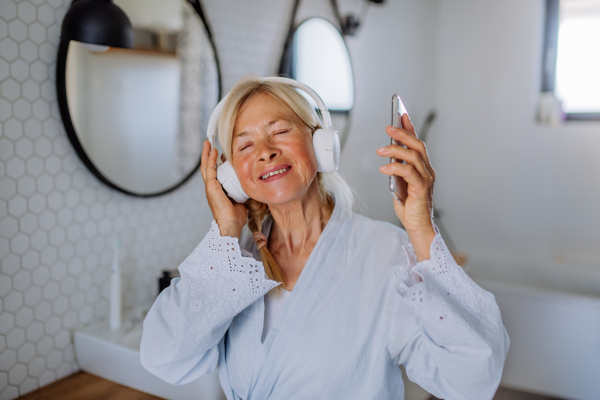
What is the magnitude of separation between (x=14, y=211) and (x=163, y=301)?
0.41m

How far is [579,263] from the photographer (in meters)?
2.97

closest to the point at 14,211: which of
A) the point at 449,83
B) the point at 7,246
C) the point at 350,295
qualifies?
the point at 7,246

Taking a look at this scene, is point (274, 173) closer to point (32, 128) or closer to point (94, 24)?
point (94, 24)

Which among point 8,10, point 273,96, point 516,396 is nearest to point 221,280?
point 273,96

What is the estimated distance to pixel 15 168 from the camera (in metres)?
1.04

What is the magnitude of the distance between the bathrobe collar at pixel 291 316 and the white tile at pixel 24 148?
0.65 m

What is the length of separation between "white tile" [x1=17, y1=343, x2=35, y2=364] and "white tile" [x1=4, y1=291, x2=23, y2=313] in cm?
10

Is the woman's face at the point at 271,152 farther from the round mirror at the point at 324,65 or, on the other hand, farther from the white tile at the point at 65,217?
the round mirror at the point at 324,65

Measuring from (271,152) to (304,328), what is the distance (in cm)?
38

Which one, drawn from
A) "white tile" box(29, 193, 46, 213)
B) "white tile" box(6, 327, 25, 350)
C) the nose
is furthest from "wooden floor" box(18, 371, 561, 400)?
the nose

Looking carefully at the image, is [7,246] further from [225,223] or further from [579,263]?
[579,263]

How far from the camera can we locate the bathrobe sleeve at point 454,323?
75 cm

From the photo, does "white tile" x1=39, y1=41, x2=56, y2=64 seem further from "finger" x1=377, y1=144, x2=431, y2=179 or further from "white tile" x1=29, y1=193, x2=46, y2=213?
"finger" x1=377, y1=144, x2=431, y2=179

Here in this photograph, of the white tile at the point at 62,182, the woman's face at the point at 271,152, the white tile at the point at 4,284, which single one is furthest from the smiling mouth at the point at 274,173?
the white tile at the point at 4,284
